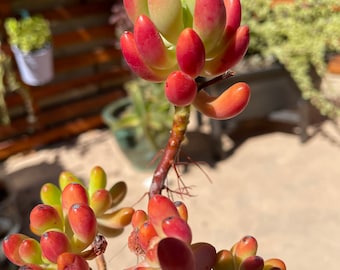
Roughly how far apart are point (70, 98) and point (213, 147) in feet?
4.40

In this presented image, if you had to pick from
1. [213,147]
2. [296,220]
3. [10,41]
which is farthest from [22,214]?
[296,220]

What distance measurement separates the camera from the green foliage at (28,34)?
120 inches

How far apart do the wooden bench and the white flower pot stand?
0.50 meters

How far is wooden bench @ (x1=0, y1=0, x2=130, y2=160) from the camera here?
3.70m

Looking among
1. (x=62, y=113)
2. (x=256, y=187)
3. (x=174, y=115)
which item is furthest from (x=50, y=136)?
(x=174, y=115)

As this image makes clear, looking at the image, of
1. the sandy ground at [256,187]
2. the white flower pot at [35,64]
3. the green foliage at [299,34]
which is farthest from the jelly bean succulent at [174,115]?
the green foliage at [299,34]

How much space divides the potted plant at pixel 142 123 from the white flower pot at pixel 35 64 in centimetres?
52

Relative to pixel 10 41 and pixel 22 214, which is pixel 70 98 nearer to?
pixel 10 41

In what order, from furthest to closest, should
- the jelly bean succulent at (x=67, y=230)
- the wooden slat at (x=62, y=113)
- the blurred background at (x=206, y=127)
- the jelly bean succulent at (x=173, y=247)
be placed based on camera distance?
the wooden slat at (x=62, y=113)
the blurred background at (x=206, y=127)
the jelly bean succulent at (x=67, y=230)
the jelly bean succulent at (x=173, y=247)

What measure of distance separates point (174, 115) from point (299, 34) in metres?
2.98

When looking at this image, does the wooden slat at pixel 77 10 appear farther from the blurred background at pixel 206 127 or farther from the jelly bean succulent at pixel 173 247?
the jelly bean succulent at pixel 173 247

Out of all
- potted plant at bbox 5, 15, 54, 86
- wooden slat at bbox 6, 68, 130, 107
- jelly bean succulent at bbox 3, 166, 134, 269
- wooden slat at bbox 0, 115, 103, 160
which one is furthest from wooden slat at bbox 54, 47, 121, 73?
jelly bean succulent at bbox 3, 166, 134, 269

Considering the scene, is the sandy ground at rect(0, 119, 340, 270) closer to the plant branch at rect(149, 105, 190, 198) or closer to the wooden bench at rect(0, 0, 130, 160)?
the wooden bench at rect(0, 0, 130, 160)

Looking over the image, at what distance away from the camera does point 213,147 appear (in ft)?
11.5
